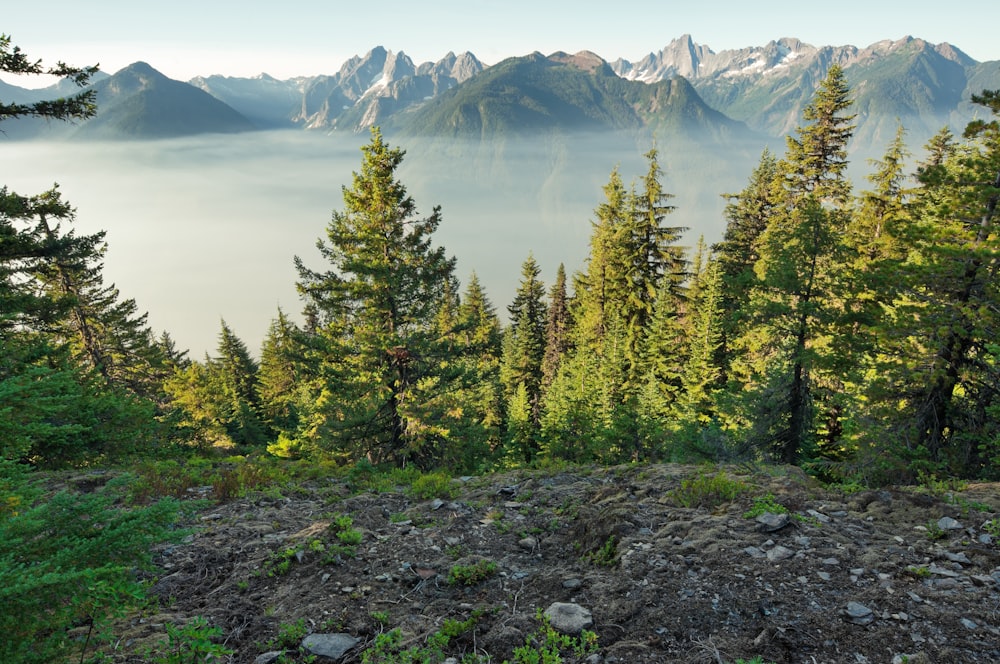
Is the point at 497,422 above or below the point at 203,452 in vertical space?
below

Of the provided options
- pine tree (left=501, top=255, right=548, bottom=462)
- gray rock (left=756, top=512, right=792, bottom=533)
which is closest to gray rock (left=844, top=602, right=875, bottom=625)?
gray rock (left=756, top=512, right=792, bottom=533)

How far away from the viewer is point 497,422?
40.4m

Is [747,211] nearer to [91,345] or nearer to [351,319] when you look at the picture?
[351,319]

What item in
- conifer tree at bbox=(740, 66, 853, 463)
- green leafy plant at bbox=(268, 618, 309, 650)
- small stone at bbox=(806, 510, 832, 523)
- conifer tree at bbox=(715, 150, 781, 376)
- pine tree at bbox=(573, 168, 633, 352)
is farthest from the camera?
pine tree at bbox=(573, 168, 633, 352)

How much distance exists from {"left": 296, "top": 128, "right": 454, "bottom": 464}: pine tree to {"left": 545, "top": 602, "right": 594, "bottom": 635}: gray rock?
1140 cm

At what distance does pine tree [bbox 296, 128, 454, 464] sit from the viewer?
15727mm

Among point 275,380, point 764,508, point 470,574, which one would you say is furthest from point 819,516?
point 275,380

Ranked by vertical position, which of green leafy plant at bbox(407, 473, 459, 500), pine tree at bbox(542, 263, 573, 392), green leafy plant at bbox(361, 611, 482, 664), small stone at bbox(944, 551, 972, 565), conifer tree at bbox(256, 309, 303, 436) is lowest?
conifer tree at bbox(256, 309, 303, 436)

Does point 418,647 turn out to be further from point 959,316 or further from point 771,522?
point 959,316

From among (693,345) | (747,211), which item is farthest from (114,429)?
(747,211)

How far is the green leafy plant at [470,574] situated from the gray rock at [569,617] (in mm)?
1105

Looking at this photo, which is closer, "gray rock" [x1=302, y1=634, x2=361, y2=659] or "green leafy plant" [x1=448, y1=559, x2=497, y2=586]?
"gray rock" [x1=302, y1=634, x2=361, y2=659]

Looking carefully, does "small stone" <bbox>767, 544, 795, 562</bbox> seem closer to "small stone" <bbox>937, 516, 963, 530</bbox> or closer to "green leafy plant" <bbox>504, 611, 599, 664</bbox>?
"small stone" <bbox>937, 516, 963, 530</bbox>

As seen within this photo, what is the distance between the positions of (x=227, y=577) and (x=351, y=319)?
1205 cm
